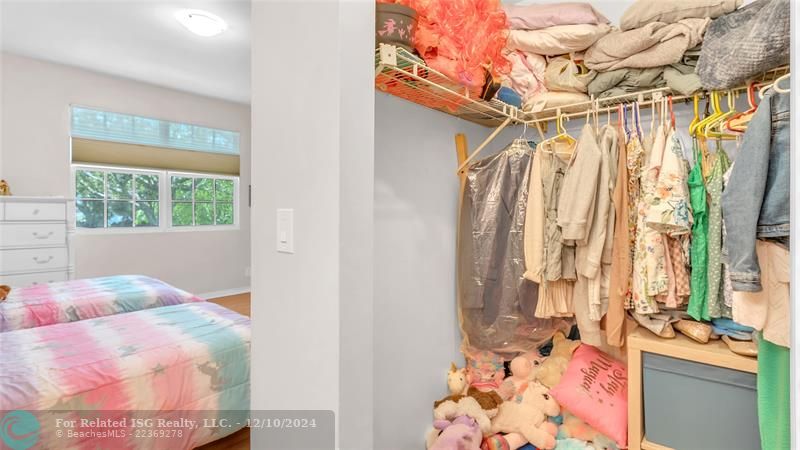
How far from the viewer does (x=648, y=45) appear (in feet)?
5.12

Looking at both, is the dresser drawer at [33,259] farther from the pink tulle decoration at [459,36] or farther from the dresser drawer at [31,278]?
the pink tulle decoration at [459,36]

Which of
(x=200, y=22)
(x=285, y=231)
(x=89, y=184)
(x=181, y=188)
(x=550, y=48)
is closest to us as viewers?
(x=285, y=231)

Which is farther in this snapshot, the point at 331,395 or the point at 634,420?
the point at 634,420

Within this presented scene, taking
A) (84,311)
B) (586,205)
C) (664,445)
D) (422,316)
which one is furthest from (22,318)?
(664,445)

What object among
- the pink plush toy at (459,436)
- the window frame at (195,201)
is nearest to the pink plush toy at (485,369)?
the pink plush toy at (459,436)

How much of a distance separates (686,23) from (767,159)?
73 centimetres

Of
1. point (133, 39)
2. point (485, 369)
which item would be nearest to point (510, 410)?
point (485, 369)

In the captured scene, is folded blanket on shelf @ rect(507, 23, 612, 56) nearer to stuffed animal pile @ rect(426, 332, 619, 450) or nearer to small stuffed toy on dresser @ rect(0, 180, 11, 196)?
stuffed animal pile @ rect(426, 332, 619, 450)

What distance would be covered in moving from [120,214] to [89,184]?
395 mm

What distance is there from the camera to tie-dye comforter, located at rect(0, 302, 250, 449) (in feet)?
4.91

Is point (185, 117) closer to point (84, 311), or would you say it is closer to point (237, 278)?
point (237, 278)

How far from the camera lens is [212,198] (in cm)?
503

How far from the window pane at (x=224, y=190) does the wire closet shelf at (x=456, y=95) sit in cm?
406

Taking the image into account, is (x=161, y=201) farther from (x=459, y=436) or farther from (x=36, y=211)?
(x=459, y=436)
